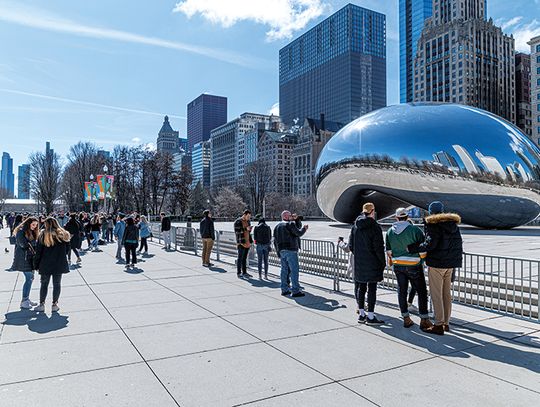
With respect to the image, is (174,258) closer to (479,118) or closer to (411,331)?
(411,331)

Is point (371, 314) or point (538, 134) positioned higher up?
point (538, 134)

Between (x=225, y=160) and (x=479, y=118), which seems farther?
(x=225, y=160)

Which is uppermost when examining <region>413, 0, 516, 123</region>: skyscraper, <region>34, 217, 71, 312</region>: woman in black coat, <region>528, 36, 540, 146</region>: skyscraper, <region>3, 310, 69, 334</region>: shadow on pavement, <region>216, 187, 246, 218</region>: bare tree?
<region>413, 0, 516, 123</region>: skyscraper

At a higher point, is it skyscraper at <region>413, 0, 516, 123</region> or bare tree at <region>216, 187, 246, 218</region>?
skyscraper at <region>413, 0, 516, 123</region>

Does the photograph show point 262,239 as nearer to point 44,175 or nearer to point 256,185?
point 44,175

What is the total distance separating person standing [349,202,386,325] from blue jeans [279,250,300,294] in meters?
2.20

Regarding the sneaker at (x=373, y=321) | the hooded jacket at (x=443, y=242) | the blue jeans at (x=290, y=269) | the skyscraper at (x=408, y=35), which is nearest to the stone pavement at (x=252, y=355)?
the sneaker at (x=373, y=321)

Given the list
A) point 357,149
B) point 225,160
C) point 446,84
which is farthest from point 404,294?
point 225,160

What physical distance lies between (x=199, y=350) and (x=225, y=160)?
19368 centimetres

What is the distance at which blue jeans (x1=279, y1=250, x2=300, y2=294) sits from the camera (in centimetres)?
862

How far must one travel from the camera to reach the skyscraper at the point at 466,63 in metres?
120

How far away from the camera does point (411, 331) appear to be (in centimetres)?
616

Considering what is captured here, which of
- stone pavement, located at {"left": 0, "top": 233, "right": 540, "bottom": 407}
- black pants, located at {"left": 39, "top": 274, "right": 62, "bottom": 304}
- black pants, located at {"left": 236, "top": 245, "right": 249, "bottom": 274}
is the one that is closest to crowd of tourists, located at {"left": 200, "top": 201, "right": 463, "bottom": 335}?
stone pavement, located at {"left": 0, "top": 233, "right": 540, "bottom": 407}

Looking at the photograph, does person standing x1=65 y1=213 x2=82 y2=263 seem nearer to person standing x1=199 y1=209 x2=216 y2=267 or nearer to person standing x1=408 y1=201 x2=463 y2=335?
person standing x1=199 y1=209 x2=216 y2=267
